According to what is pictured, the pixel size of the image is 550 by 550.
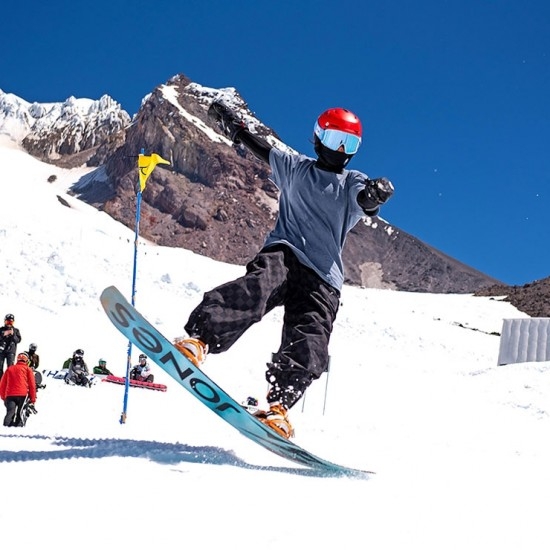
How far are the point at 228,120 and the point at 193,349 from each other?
1707 millimetres

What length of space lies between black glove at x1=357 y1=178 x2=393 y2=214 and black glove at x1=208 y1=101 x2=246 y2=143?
98 centimetres

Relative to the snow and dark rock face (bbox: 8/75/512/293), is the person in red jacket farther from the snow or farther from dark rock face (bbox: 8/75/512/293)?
dark rock face (bbox: 8/75/512/293)

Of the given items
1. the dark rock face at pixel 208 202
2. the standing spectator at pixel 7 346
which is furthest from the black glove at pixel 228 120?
the dark rock face at pixel 208 202

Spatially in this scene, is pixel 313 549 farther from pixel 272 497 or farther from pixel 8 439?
pixel 8 439

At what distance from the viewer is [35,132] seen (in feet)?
328

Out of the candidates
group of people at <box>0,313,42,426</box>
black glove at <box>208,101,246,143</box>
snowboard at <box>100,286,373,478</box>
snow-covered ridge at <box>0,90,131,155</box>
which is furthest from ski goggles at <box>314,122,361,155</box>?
snow-covered ridge at <box>0,90,131,155</box>

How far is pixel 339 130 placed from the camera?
3.69m

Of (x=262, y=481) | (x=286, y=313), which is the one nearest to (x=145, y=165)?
(x=286, y=313)

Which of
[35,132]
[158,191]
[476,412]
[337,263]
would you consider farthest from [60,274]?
[35,132]

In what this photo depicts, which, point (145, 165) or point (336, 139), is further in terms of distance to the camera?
point (145, 165)

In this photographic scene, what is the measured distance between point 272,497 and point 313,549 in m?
0.47

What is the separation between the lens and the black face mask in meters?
3.72

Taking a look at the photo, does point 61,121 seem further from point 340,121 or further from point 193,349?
point 193,349

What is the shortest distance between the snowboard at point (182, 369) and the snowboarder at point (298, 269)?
135 millimetres
